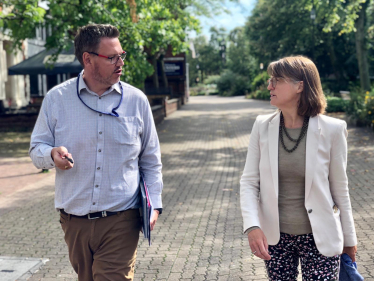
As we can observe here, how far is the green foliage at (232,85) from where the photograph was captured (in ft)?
205

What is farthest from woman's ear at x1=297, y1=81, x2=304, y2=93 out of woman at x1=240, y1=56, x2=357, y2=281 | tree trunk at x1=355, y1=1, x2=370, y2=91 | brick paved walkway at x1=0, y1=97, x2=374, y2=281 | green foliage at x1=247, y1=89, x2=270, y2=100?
green foliage at x1=247, y1=89, x2=270, y2=100

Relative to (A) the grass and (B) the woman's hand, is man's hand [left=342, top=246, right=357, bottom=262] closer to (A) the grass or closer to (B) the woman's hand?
(B) the woman's hand

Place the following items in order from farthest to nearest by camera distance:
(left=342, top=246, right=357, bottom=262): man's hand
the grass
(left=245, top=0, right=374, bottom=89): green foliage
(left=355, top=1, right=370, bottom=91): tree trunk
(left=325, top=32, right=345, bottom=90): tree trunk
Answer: (left=325, top=32, right=345, bottom=90): tree trunk
(left=245, top=0, right=374, bottom=89): green foliage
(left=355, top=1, right=370, bottom=91): tree trunk
the grass
(left=342, top=246, right=357, bottom=262): man's hand

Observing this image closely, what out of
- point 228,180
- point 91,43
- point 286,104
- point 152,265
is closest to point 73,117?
point 91,43

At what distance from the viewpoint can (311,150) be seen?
2566 mm

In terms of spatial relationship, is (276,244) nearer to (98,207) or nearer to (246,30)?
(98,207)

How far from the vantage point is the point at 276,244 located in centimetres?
263

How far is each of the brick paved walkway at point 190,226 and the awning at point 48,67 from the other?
7.01 m

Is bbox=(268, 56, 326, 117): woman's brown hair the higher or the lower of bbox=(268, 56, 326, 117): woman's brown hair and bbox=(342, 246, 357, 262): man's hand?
the higher

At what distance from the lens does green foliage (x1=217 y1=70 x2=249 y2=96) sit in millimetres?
62406

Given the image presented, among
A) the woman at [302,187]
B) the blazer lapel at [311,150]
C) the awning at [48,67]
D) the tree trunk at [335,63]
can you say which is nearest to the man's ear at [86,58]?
the woman at [302,187]

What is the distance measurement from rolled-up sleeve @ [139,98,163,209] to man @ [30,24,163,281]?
0.23 feet

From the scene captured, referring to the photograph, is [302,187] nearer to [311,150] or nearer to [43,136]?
[311,150]

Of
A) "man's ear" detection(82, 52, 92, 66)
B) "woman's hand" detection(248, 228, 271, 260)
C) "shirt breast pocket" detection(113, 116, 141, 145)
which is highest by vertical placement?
"man's ear" detection(82, 52, 92, 66)
